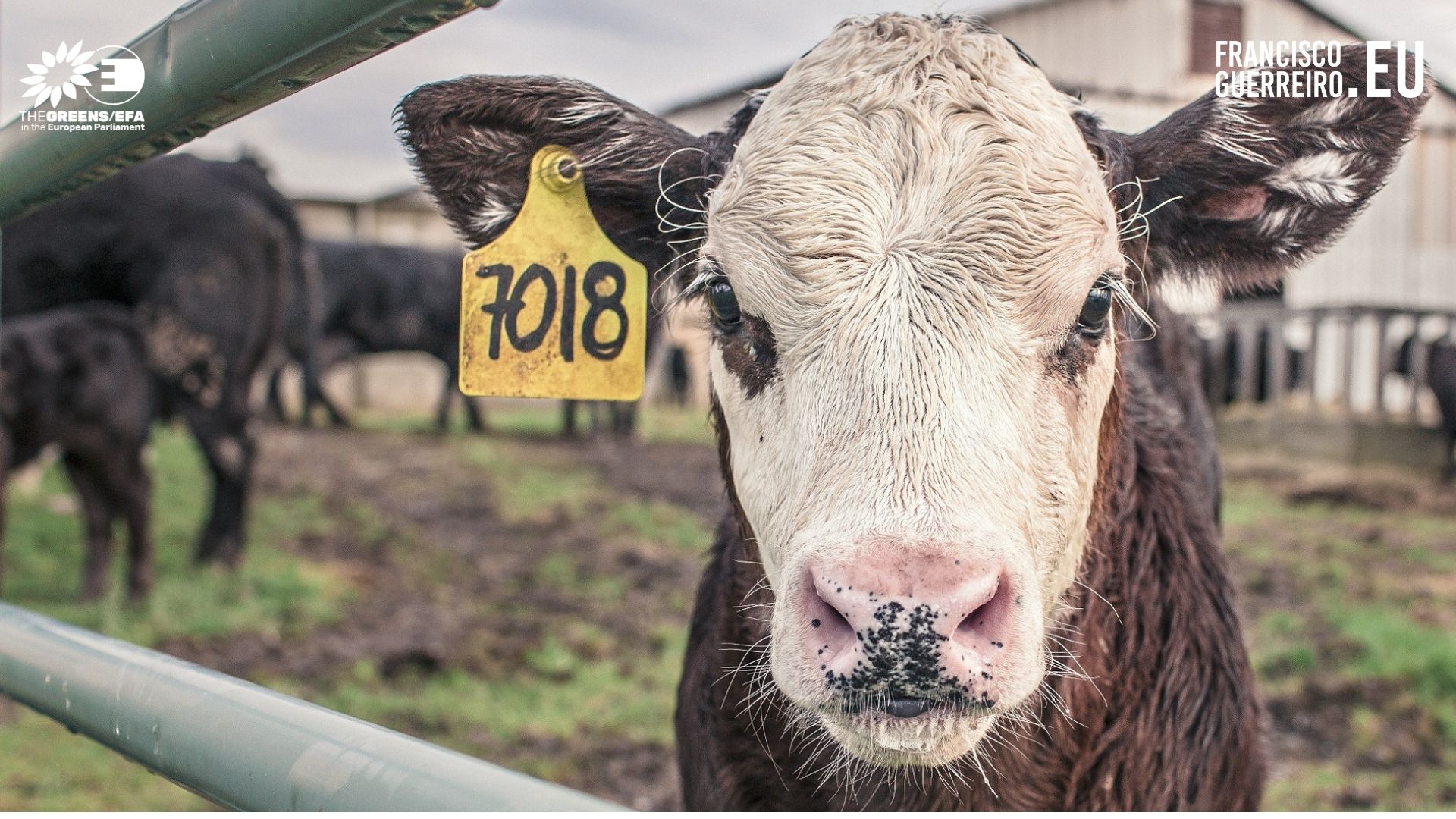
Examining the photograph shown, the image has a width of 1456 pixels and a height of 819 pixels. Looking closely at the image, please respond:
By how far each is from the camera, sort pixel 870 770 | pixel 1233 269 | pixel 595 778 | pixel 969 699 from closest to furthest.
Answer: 1. pixel 969 699
2. pixel 870 770
3. pixel 1233 269
4. pixel 595 778

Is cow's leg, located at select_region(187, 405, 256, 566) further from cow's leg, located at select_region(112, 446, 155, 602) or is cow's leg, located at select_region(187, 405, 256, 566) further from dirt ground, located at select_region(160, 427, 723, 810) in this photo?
cow's leg, located at select_region(112, 446, 155, 602)

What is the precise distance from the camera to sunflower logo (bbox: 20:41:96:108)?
1379 millimetres

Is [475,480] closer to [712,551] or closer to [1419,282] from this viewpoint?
[712,551]

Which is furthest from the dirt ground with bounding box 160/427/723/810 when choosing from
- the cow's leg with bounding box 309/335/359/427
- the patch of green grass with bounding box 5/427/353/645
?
the cow's leg with bounding box 309/335/359/427

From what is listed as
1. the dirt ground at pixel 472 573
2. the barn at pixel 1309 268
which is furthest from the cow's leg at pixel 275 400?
the barn at pixel 1309 268

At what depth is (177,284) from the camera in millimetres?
6355

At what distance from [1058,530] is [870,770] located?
523 mm

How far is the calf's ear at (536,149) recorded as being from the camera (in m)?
1.96

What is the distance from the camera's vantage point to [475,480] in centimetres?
913

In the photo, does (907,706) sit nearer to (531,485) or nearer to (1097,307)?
(1097,307)

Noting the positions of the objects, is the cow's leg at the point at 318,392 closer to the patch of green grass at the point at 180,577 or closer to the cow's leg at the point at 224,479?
the patch of green grass at the point at 180,577

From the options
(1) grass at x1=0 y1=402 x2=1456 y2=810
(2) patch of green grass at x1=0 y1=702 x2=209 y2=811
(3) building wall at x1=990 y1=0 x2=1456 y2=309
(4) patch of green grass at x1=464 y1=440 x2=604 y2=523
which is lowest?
(2) patch of green grass at x1=0 y1=702 x2=209 y2=811

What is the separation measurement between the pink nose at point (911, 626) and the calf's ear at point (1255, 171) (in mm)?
890

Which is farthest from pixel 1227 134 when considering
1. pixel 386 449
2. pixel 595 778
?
pixel 386 449
